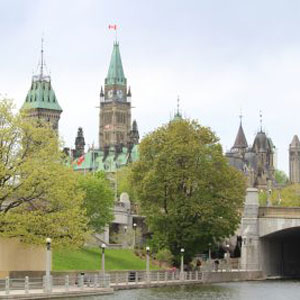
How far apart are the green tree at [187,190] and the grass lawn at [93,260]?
258 inches

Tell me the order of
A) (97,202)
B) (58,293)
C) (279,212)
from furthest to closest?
(97,202) → (279,212) → (58,293)

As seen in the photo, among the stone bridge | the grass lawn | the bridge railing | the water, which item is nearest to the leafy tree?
the water

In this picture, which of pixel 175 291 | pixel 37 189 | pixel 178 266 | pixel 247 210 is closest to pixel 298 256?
pixel 247 210

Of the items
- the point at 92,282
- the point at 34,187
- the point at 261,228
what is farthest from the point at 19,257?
the point at 261,228

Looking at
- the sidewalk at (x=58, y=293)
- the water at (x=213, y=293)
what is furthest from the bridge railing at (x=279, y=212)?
the sidewalk at (x=58, y=293)

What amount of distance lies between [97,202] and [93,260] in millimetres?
15682

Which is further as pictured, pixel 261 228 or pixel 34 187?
pixel 261 228

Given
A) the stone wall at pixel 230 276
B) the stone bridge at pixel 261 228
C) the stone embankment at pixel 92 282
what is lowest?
the stone embankment at pixel 92 282

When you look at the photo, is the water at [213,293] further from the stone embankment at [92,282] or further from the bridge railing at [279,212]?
the bridge railing at [279,212]

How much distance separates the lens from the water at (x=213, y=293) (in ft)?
192

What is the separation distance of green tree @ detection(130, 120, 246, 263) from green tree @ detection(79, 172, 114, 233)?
19051 millimetres

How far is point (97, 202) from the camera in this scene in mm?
101688

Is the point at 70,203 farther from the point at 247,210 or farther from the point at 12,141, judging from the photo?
the point at 247,210

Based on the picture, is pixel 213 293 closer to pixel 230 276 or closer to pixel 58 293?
pixel 58 293
